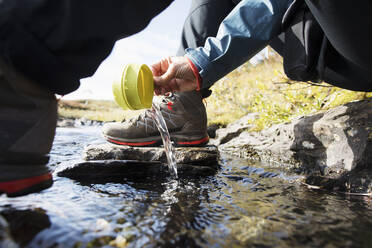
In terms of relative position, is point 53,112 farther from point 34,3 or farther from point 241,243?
point 241,243

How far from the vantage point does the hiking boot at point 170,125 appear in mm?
2812

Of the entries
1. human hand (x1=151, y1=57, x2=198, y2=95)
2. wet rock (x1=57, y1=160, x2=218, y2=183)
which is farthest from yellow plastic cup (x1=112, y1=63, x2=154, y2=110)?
wet rock (x1=57, y1=160, x2=218, y2=183)

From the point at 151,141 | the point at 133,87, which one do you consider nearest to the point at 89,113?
the point at 151,141

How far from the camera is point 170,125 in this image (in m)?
2.83

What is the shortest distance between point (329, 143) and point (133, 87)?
5.86ft

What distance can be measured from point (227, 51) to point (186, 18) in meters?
1.24

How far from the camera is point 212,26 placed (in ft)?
Answer: 8.54

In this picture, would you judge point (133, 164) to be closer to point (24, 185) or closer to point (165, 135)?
point (165, 135)

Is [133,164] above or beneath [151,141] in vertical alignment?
beneath

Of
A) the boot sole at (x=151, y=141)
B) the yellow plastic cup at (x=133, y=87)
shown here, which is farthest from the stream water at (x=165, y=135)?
the yellow plastic cup at (x=133, y=87)

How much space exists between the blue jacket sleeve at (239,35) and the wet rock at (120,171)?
0.93 m

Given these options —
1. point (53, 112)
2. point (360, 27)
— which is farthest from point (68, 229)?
point (360, 27)

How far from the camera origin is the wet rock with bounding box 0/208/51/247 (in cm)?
94

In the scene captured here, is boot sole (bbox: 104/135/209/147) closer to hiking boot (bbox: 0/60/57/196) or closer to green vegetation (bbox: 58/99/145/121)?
hiking boot (bbox: 0/60/57/196)
